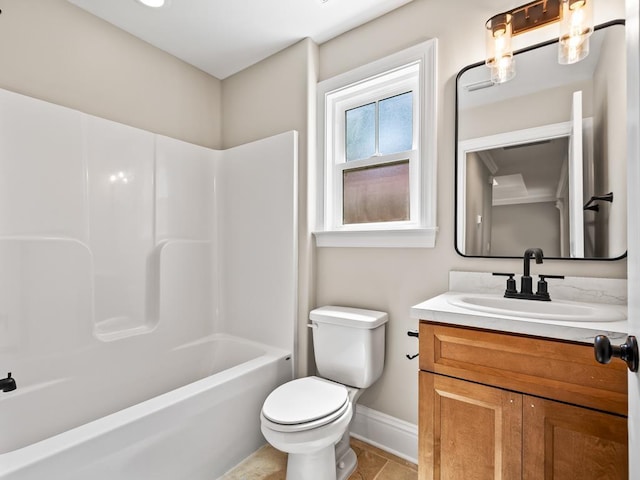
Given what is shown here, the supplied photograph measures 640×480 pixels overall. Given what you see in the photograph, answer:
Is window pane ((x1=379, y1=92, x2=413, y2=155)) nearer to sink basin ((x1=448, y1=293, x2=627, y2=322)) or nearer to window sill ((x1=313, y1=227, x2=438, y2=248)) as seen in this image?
window sill ((x1=313, y1=227, x2=438, y2=248))

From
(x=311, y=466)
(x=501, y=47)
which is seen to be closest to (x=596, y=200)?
(x=501, y=47)

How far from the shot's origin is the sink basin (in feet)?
3.37

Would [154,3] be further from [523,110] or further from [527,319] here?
[527,319]

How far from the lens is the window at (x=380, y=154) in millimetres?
1722

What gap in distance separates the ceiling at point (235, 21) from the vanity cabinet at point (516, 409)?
70.0 inches

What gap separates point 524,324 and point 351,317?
0.88m

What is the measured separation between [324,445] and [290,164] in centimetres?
153

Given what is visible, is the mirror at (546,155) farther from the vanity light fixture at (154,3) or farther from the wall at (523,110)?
the vanity light fixture at (154,3)

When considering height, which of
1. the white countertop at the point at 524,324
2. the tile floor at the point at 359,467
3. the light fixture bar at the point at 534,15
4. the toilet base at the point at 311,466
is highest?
the light fixture bar at the point at 534,15

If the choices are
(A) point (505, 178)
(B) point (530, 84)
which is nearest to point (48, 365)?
(A) point (505, 178)

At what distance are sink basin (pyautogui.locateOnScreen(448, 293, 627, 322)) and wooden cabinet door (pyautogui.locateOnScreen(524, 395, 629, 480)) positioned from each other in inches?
Answer: 10.2

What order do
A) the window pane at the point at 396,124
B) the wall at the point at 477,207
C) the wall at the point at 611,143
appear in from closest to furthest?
the wall at the point at 611,143 → the wall at the point at 477,207 → the window pane at the point at 396,124

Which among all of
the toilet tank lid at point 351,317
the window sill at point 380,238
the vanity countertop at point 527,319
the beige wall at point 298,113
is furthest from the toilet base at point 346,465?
the window sill at point 380,238

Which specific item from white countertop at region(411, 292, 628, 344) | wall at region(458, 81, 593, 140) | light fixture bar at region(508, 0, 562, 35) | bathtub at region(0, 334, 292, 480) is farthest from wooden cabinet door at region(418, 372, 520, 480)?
light fixture bar at region(508, 0, 562, 35)
